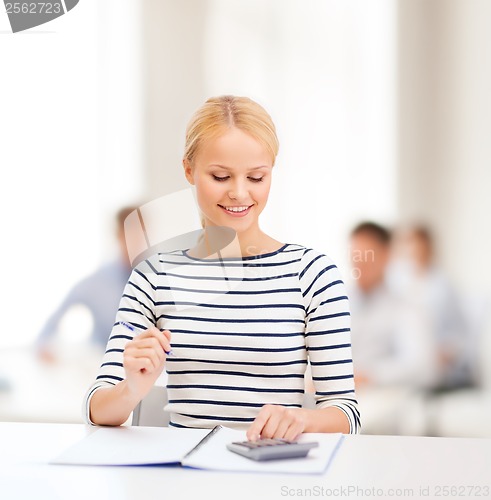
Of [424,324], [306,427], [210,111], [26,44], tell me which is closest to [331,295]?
[306,427]

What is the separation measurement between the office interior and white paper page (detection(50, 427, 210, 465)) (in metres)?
3.03

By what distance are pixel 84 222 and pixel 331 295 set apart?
3.20 metres

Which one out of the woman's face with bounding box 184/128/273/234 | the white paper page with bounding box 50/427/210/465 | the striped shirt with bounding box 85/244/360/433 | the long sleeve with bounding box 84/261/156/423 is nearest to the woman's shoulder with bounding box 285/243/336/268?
the striped shirt with bounding box 85/244/360/433

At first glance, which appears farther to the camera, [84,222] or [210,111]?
[84,222]

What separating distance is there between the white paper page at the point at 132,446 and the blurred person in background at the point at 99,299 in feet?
7.06

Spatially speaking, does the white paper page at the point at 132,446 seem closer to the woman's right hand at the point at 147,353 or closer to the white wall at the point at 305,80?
the woman's right hand at the point at 147,353

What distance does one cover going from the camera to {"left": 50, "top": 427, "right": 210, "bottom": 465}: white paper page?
0.88m

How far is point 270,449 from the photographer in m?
0.88

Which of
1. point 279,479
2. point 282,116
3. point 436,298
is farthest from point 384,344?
point 279,479

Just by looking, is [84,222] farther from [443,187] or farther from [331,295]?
[331,295]

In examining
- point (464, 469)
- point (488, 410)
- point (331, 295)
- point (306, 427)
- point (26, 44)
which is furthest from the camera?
point (26, 44)

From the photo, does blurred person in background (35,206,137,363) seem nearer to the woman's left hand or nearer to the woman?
the woman

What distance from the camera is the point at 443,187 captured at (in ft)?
13.6

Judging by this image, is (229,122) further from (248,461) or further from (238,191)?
(248,461)
